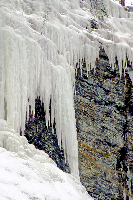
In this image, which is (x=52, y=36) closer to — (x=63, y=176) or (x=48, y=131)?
(x=48, y=131)

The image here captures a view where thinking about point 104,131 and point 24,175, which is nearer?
point 24,175

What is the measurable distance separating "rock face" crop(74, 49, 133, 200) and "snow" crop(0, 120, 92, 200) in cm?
128

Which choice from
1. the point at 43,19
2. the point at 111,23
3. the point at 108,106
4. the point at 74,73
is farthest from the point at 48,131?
the point at 111,23

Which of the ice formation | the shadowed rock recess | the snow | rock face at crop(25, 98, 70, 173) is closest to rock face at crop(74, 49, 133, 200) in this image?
the shadowed rock recess

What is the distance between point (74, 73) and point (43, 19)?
116 cm

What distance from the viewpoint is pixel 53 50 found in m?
3.80

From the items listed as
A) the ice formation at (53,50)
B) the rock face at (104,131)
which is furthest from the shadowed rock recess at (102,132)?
the ice formation at (53,50)

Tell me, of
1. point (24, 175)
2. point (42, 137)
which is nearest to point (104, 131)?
point (42, 137)

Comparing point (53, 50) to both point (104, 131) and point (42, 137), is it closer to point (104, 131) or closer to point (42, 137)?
point (42, 137)

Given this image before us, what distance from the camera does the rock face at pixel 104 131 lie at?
13.8 ft

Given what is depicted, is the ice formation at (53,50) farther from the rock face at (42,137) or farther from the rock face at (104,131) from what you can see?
the rock face at (104,131)

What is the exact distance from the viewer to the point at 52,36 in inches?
155

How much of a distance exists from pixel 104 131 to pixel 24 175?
2644 mm

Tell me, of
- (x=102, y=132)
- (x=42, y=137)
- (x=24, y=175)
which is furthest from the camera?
(x=102, y=132)
